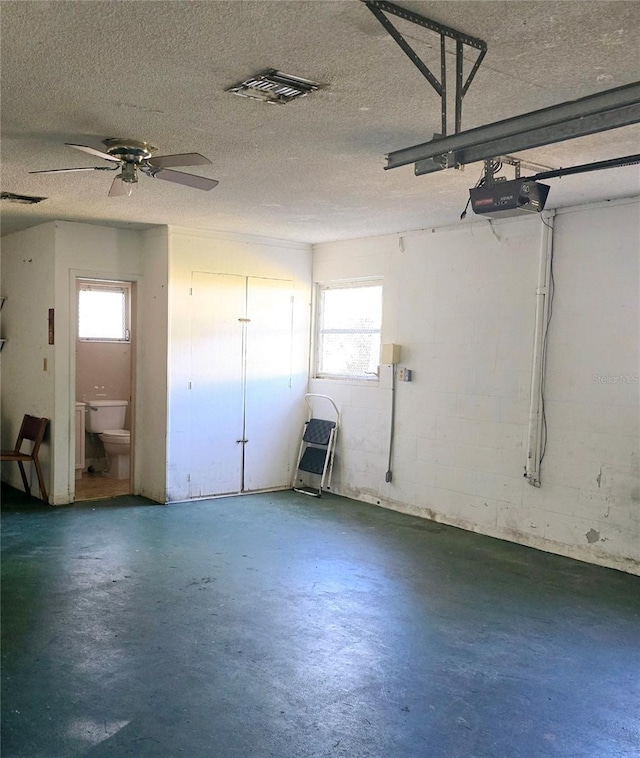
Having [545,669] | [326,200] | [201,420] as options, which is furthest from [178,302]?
[545,669]

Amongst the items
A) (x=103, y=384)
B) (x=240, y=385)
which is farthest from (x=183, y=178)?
(x=103, y=384)

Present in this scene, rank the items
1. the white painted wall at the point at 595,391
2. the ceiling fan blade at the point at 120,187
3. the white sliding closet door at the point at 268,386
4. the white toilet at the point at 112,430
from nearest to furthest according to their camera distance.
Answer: the ceiling fan blade at the point at 120,187 → the white painted wall at the point at 595,391 → the white sliding closet door at the point at 268,386 → the white toilet at the point at 112,430

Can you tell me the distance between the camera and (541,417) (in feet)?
17.0

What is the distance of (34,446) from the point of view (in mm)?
6281

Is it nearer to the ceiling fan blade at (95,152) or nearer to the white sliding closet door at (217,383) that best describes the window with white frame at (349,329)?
the white sliding closet door at (217,383)

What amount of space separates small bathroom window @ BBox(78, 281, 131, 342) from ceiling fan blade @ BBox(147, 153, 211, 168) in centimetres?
425

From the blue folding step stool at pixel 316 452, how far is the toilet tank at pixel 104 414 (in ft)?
6.99

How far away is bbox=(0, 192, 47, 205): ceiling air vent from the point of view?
5.11 meters

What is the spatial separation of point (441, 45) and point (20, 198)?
3831 millimetres

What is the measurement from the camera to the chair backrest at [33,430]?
6254 mm

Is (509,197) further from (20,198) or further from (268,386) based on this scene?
(268,386)

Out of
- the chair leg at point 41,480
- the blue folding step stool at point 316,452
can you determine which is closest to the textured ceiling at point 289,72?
the chair leg at point 41,480

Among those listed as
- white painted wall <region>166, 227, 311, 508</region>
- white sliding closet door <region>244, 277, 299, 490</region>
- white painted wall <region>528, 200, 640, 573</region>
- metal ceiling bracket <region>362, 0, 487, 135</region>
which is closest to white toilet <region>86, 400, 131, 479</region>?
white painted wall <region>166, 227, 311, 508</region>

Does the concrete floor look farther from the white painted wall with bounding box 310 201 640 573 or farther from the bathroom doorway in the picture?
the bathroom doorway
